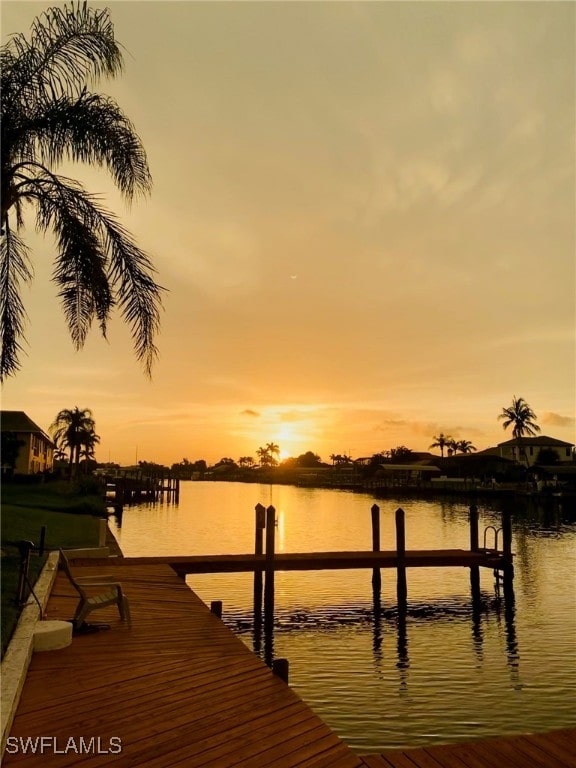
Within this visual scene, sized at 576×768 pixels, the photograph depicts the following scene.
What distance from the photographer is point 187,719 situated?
6.74 m

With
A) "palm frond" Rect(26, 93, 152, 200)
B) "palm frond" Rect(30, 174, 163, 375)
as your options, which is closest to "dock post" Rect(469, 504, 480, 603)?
"palm frond" Rect(30, 174, 163, 375)

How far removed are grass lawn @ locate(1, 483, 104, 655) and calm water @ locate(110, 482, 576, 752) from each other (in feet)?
16.3

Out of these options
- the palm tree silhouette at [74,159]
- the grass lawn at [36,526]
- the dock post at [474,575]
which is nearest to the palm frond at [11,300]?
the palm tree silhouette at [74,159]

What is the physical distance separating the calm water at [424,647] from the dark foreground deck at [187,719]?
3.77 metres

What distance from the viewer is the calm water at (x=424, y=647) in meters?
11.6

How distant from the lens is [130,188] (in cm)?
1189

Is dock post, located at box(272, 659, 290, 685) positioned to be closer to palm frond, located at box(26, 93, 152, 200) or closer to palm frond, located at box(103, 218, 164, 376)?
palm frond, located at box(103, 218, 164, 376)

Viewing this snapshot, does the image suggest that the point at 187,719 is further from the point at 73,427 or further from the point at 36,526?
the point at 73,427

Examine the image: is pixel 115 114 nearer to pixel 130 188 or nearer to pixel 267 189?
pixel 130 188

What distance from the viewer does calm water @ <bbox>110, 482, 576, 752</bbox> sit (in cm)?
1155

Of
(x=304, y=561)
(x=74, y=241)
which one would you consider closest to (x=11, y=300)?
(x=74, y=241)

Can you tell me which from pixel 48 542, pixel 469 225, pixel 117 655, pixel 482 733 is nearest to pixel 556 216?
pixel 469 225

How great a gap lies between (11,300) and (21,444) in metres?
65.6

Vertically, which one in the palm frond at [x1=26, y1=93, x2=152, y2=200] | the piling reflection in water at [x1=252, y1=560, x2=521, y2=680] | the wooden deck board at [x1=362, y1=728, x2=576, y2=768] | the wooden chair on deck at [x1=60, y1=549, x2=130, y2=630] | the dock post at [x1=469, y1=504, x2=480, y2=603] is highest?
the palm frond at [x1=26, y1=93, x2=152, y2=200]
